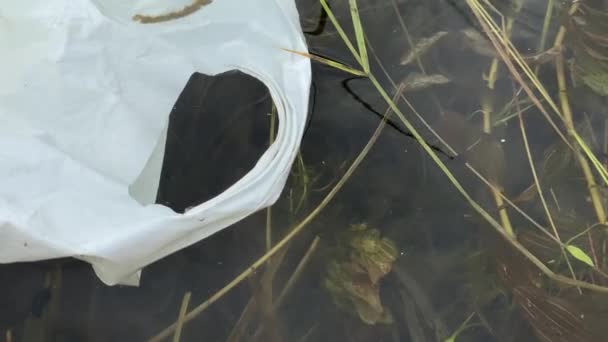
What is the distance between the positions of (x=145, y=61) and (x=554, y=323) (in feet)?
1.74

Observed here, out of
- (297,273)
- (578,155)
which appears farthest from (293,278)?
(578,155)

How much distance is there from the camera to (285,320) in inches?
25.5

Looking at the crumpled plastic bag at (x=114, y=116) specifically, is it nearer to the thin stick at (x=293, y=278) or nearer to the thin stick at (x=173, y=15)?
the thin stick at (x=173, y=15)

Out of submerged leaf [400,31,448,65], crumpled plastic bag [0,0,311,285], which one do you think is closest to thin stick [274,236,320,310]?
crumpled plastic bag [0,0,311,285]

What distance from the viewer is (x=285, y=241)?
0.66 meters

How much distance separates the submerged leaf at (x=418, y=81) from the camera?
703 millimetres

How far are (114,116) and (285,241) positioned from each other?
235 mm

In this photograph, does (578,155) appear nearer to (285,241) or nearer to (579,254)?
(579,254)

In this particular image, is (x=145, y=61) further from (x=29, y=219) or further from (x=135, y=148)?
(x=29, y=219)

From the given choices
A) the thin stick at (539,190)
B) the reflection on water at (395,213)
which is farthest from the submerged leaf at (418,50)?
the thin stick at (539,190)

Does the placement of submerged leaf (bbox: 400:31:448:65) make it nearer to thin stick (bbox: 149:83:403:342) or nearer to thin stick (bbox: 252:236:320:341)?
thin stick (bbox: 149:83:403:342)

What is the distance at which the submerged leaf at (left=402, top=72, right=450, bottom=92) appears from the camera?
27.7 inches

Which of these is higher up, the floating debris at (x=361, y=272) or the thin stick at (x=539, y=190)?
the thin stick at (x=539, y=190)

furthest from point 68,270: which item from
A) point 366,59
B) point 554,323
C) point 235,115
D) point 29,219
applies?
point 554,323
